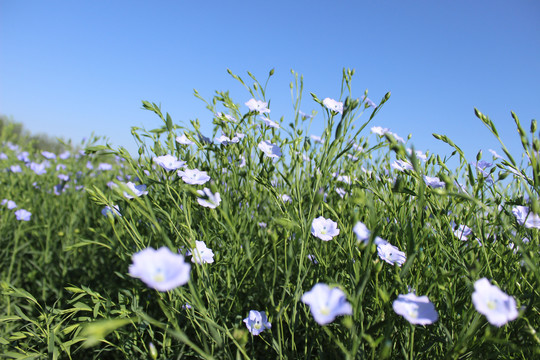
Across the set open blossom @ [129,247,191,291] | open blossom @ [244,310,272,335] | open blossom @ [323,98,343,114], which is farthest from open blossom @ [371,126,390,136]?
open blossom @ [129,247,191,291]

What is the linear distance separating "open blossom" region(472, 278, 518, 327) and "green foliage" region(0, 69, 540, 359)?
0.05 meters

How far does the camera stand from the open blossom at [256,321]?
1.26 meters

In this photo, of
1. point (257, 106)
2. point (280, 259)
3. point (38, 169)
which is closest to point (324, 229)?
point (280, 259)

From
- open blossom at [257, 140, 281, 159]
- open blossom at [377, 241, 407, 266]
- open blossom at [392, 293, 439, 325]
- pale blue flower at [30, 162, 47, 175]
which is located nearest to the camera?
open blossom at [392, 293, 439, 325]

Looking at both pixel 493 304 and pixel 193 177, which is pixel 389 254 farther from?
pixel 193 177

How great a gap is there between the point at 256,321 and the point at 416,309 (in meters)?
0.66

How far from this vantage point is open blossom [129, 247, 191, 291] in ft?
2.09

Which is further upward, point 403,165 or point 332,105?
point 332,105

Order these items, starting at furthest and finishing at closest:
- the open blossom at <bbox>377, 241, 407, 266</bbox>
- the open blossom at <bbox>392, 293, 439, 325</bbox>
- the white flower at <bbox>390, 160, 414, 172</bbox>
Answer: the white flower at <bbox>390, 160, 414, 172</bbox> → the open blossom at <bbox>377, 241, 407, 266</bbox> → the open blossom at <bbox>392, 293, 439, 325</bbox>

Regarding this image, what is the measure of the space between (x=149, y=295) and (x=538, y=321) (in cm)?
165

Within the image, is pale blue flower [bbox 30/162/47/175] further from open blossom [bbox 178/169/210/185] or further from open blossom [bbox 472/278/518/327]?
open blossom [bbox 472/278/518/327]

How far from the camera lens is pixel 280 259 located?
1.58 metres

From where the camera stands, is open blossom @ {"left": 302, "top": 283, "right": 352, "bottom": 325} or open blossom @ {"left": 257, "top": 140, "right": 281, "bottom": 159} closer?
open blossom @ {"left": 302, "top": 283, "right": 352, "bottom": 325}

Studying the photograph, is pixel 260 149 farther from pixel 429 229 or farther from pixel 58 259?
pixel 58 259
